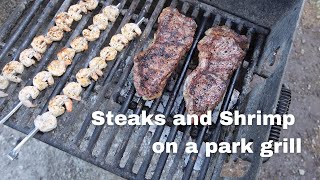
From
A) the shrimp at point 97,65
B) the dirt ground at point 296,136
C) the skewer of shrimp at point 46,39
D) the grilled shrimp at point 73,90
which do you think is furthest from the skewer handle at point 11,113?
the dirt ground at point 296,136

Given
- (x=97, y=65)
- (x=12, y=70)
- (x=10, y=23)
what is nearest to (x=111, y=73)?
(x=97, y=65)

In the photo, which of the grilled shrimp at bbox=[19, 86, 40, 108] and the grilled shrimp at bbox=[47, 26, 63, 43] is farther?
the grilled shrimp at bbox=[47, 26, 63, 43]

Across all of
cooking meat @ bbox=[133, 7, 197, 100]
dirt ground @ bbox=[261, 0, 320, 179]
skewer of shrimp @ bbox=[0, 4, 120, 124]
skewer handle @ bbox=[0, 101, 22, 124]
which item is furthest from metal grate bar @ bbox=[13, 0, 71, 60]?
dirt ground @ bbox=[261, 0, 320, 179]

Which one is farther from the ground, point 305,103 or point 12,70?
point 305,103

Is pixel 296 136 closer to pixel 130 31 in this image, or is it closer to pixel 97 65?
pixel 130 31

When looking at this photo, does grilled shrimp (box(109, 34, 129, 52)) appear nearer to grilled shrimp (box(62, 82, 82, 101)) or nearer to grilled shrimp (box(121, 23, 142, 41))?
grilled shrimp (box(121, 23, 142, 41))

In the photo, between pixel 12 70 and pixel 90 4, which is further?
pixel 90 4
